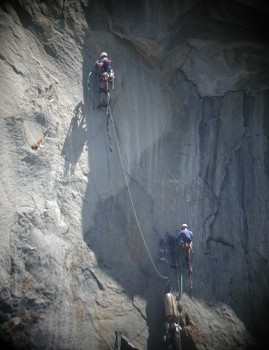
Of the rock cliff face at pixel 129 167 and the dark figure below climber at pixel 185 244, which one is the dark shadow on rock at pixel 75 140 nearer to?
the rock cliff face at pixel 129 167

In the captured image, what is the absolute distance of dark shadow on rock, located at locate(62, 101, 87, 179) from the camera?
458 inches

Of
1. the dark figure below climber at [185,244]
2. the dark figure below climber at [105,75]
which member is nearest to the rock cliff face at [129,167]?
the dark figure below climber at [105,75]

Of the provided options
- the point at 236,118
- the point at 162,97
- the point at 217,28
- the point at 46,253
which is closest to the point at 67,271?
the point at 46,253

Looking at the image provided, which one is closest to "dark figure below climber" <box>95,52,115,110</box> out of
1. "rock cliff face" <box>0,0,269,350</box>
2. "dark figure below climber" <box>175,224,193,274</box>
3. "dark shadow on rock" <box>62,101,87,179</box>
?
"rock cliff face" <box>0,0,269,350</box>

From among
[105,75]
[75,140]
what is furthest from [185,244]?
[105,75]

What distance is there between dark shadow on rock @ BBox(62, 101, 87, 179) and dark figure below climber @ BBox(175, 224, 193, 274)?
182 inches

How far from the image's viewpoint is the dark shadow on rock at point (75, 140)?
1164cm

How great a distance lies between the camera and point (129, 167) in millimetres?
13266

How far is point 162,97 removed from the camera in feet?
47.7

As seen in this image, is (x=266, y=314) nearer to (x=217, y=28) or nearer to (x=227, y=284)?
(x=227, y=284)

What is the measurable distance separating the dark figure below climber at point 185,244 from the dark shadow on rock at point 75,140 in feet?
15.1

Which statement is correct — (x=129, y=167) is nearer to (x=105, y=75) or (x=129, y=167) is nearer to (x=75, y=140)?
(x=75, y=140)

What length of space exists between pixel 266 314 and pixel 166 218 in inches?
227

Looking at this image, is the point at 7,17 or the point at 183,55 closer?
the point at 7,17
